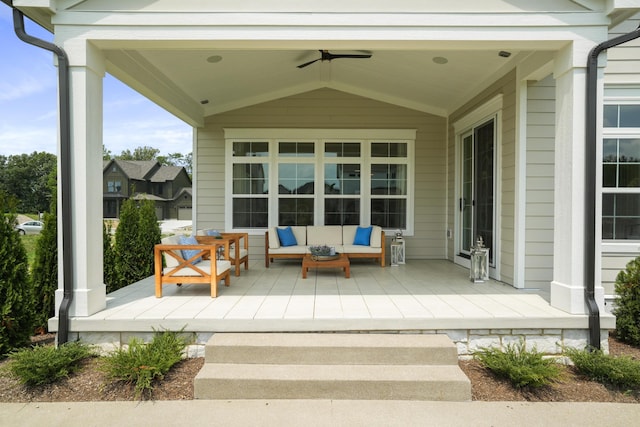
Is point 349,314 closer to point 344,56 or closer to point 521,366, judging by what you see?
point 521,366

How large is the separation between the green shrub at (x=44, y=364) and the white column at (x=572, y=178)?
4182 mm

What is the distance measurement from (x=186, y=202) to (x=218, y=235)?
99.1 ft

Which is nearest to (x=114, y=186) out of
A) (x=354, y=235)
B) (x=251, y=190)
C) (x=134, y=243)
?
(x=251, y=190)

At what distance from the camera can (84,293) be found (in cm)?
325

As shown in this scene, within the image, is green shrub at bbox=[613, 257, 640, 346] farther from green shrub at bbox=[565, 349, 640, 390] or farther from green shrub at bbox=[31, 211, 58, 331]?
green shrub at bbox=[31, 211, 58, 331]

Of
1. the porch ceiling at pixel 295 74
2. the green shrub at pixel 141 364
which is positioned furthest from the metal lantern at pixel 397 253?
the green shrub at pixel 141 364

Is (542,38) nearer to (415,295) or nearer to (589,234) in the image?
(589,234)

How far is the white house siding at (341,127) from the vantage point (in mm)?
6922

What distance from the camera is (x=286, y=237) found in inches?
252

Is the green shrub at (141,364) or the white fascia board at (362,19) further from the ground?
the white fascia board at (362,19)

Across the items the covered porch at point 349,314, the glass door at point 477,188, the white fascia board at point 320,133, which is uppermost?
the white fascia board at point 320,133

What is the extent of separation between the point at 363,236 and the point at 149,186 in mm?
30074

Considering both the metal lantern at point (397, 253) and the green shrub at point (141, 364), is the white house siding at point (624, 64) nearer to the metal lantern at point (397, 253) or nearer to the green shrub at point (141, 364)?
the metal lantern at point (397, 253)

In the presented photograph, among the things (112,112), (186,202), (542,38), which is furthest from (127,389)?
(112,112)
